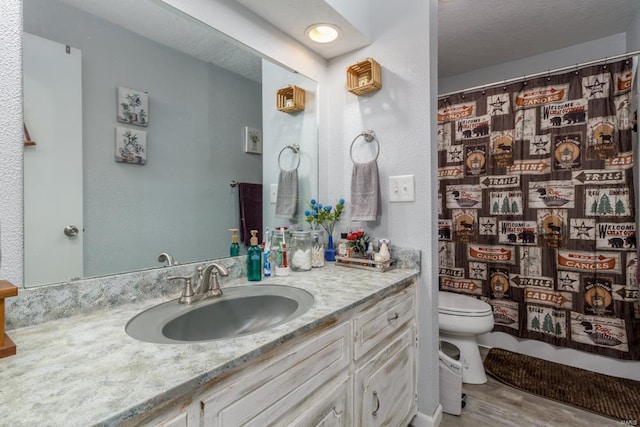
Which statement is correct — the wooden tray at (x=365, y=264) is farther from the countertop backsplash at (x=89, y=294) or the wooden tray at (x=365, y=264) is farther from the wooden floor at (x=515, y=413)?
the wooden floor at (x=515, y=413)

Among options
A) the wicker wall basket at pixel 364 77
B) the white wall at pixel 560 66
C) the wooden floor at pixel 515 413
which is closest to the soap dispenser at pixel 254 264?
the wicker wall basket at pixel 364 77

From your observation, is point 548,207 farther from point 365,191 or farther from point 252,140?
point 252,140

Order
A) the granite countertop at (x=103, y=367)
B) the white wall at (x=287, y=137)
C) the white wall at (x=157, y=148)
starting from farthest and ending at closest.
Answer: the white wall at (x=287, y=137) → the white wall at (x=157, y=148) → the granite countertop at (x=103, y=367)

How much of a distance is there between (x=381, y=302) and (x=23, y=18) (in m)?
1.41

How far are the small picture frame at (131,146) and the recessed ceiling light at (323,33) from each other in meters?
0.96

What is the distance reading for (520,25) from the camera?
218 cm

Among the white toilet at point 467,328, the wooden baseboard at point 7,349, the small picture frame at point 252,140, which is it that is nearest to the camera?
the wooden baseboard at point 7,349

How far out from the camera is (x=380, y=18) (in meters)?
1.62

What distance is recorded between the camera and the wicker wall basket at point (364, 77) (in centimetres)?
159

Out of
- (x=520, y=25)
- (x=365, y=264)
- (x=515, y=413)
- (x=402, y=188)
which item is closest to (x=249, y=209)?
(x=365, y=264)

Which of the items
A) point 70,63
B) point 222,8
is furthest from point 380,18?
point 70,63

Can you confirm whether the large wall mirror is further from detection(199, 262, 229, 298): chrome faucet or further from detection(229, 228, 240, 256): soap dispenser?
detection(199, 262, 229, 298): chrome faucet

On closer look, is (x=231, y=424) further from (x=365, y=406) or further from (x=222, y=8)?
(x=222, y=8)

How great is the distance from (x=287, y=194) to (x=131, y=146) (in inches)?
30.7
